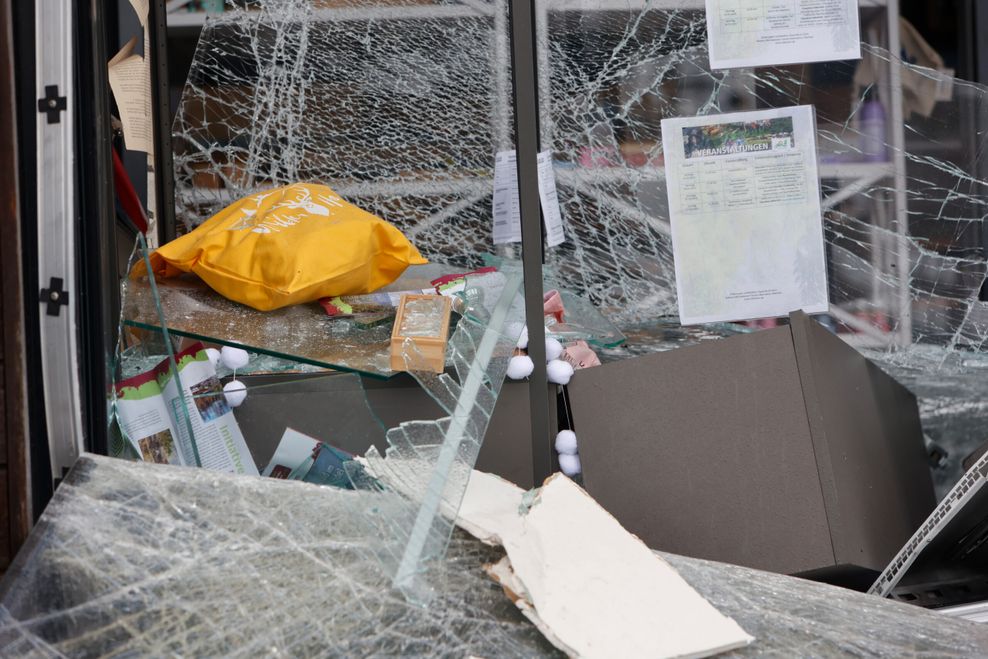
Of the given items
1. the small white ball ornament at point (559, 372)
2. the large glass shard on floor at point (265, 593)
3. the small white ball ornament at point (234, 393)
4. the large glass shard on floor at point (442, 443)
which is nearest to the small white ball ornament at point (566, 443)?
the small white ball ornament at point (559, 372)

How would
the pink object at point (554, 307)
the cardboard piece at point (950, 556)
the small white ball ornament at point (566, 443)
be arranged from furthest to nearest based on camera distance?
the pink object at point (554, 307) → the small white ball ornament at point (566, 443) → the cardboard piece at point (950, 556)

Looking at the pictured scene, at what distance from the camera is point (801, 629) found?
1.33m

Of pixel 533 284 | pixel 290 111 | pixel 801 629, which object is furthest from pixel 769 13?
pixel 801 629

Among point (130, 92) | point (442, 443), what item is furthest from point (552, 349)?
point (130, 92)

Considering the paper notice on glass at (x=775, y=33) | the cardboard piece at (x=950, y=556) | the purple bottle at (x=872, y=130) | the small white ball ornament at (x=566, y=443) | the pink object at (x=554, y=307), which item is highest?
the paper notice on glass at (x=775, y=33)

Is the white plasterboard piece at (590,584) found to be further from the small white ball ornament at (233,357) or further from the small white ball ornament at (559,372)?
the small white ball ornament at (233,357)

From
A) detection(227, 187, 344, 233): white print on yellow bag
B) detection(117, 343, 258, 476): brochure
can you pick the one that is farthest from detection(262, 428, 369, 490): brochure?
detection(227, 187, 344, 233): white print on yellow bag

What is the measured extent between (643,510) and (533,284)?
1.73 ft

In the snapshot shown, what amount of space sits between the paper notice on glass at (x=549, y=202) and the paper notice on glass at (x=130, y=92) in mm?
1019

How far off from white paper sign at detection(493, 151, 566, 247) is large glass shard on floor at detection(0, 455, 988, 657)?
1.21m

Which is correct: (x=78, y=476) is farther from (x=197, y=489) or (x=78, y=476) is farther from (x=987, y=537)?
(x=987, y=537)

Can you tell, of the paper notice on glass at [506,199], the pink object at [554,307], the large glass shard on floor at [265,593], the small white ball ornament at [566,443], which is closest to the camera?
the large glass shard on floor at [265,593]

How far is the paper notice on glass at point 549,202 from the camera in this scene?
2492 millimetres

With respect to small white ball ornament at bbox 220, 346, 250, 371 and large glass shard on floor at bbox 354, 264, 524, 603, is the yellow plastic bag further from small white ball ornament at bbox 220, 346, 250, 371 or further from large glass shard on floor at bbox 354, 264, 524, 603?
large glass shard on floor at bbox 354, 264, 524, 603
